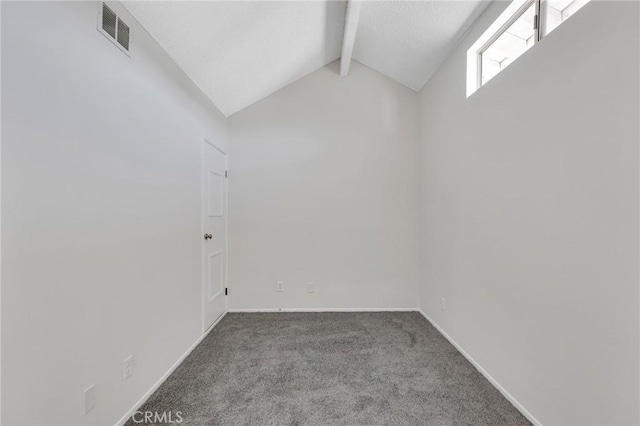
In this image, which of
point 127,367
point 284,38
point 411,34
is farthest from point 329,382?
point 411,34

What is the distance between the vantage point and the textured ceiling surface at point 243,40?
5.56ft

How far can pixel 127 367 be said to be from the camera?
59.1 inches

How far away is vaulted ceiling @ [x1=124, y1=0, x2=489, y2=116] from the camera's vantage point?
1.76 m

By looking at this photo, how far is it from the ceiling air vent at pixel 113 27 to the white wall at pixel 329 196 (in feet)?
5.51

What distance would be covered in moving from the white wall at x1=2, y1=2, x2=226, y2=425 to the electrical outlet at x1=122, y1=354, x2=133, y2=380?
0.04 metres

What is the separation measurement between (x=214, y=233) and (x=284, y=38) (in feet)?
6.40

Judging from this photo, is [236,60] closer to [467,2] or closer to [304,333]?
[467,2]

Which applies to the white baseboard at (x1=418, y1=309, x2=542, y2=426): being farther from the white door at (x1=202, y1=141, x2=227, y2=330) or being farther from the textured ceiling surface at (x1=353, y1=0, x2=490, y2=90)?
the textured ceiling surface at (x1=353, y1=0, x2=490, y2=90)

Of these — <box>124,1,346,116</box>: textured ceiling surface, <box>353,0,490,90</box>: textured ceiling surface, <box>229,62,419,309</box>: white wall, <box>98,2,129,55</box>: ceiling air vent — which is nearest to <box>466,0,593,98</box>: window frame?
<box>353,0,490,90</box>: textured ceiling surface

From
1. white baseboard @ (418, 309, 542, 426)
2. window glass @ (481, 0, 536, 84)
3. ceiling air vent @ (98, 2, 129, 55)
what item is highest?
window glass @ (481, 0, 536, 84)

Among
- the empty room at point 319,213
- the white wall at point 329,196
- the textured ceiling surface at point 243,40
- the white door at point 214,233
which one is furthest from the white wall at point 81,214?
the white wall at point 329,196

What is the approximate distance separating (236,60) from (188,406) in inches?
102

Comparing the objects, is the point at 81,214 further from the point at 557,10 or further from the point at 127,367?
the point at 557,10

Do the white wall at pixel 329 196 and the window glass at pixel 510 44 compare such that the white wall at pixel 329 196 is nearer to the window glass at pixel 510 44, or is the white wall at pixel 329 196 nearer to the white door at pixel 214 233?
the white door at pixel 214 233
